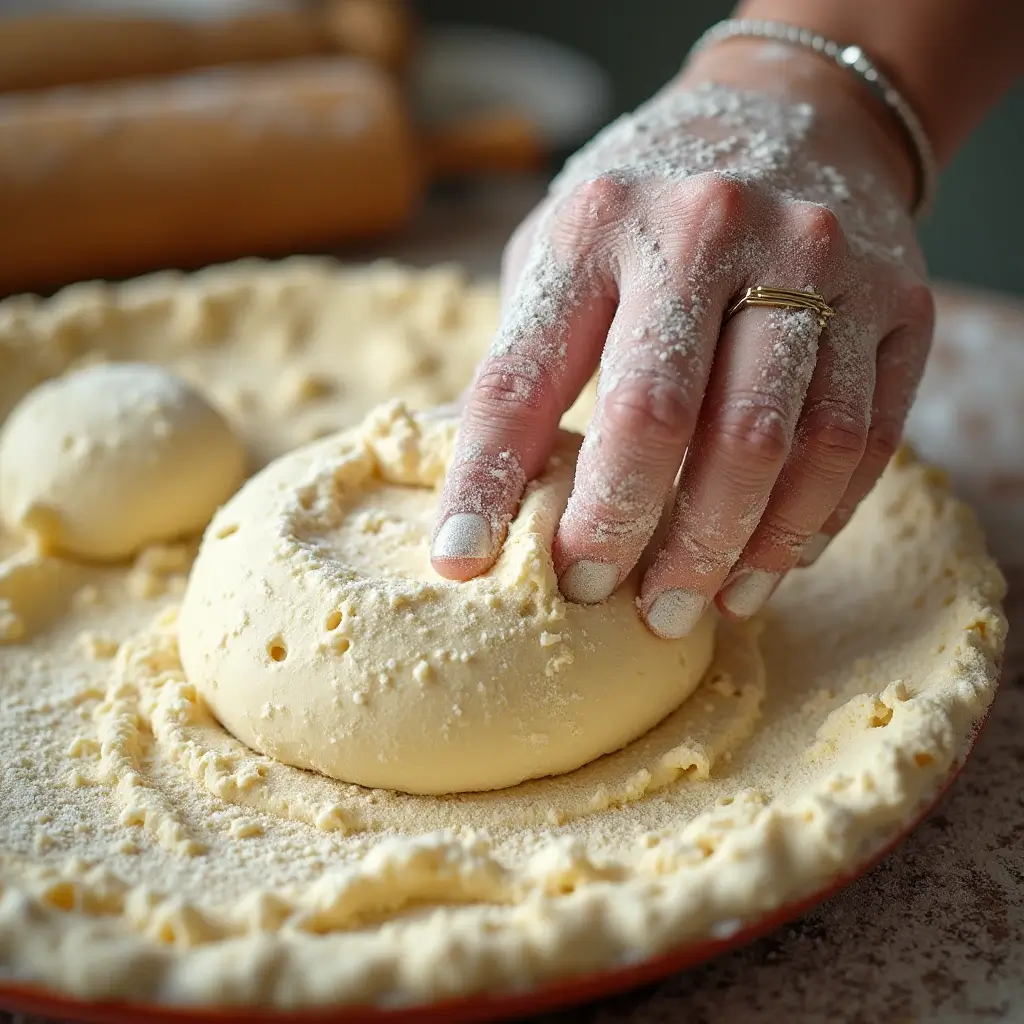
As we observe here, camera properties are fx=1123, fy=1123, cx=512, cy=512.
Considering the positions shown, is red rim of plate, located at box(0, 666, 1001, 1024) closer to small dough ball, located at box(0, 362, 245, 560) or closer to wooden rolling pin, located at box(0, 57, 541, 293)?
small dough ball, located at box(0, 362, 245, 560)

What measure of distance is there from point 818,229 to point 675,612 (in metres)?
0.40

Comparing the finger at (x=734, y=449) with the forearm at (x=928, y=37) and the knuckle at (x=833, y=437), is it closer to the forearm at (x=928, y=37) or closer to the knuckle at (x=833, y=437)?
the knuckle at (x=833, y=437)

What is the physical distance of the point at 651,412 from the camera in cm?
98

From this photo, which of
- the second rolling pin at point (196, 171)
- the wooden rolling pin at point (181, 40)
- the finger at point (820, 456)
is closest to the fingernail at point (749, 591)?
the finger at point (820, 456)

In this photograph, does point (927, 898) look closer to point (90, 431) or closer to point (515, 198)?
point (90, 431)

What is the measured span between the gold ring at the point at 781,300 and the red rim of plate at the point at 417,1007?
0.56 metres

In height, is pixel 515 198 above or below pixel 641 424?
below

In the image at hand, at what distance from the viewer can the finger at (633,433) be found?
0.99 m

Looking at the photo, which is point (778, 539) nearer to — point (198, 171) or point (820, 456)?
point (820, 456)

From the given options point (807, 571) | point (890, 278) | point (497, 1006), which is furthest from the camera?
point (807, 571)

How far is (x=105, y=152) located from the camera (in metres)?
2.32

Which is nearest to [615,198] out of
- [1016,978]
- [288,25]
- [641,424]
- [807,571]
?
[641,424]

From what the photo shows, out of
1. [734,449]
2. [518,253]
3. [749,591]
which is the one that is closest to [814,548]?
[749,591]

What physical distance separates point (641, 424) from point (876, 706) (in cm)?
36
